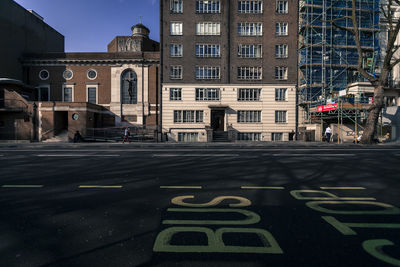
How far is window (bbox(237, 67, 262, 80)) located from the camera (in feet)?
87.7

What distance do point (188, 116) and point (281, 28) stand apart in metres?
17.3

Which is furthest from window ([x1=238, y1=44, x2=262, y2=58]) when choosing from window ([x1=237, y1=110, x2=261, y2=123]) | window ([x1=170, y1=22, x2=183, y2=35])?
window ([x1=170, y1=22, x2=183, y2=35])

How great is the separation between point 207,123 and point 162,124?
602 cm

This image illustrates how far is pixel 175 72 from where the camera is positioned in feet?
88.2

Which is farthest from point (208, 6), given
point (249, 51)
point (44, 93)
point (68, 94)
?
point (44, 93)

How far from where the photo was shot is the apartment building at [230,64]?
2642cm

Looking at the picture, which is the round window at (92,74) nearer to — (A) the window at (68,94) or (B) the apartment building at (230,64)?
(A) the window at (68,94)

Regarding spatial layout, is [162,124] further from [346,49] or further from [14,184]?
[346,49]

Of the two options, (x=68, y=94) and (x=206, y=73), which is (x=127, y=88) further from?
(x=206, y=73)

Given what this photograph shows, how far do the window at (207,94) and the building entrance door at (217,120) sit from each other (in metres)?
1.93

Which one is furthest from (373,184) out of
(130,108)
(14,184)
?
(130,108)

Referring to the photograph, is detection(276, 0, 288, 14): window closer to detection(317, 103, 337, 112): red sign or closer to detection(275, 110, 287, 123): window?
detection(275, 110, 287, 123): window

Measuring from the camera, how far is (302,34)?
26844 millimetres

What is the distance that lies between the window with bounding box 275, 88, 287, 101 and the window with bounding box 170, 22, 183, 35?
15.2m
